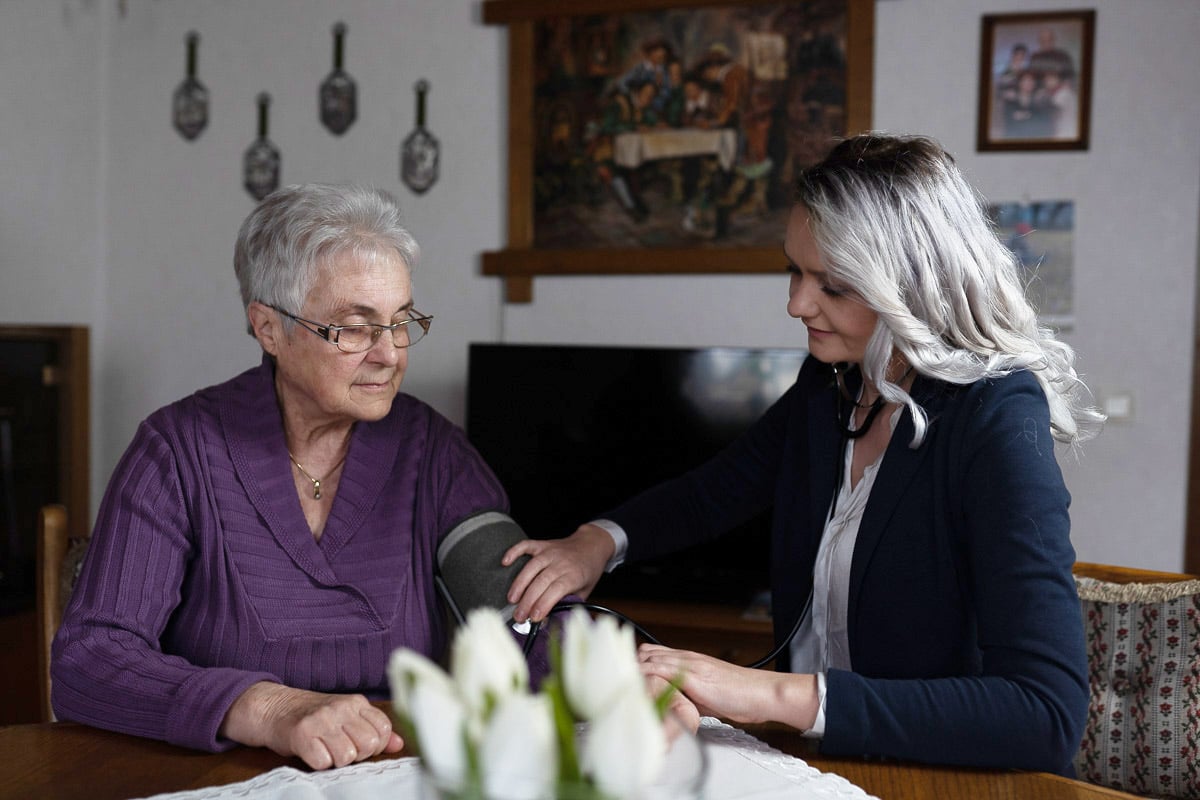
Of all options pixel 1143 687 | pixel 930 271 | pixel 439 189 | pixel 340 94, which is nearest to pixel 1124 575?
pixel 1143 687

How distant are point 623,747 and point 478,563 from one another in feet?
2.98

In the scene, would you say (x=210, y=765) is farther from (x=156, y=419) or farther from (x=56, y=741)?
(x=156, y=419)

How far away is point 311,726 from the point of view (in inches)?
39.3

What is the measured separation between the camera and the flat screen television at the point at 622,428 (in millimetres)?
2857

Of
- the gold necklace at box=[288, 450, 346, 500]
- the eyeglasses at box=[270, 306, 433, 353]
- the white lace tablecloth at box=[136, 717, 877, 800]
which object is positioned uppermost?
the eyeglasses at box=[270, 306, 433, 353]

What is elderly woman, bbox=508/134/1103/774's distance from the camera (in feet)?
3.34

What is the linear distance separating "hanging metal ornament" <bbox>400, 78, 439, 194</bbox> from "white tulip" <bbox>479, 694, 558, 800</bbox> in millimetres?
2883

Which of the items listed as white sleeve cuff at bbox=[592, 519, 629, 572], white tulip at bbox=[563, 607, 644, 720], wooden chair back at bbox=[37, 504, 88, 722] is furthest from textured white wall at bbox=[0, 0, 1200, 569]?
white tulip at bbox=[563, 607, 644, 720]

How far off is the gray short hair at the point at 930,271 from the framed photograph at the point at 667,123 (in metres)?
1.71

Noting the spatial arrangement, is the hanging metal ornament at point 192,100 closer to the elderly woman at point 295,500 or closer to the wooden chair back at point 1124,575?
the elderly woman at point 295,500

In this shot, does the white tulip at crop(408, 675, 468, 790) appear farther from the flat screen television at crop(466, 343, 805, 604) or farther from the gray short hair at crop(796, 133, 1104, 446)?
the flat screen television at crop(466, 343, 805, 604)

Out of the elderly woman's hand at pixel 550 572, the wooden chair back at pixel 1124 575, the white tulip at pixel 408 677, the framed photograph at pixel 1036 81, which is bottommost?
the wooden chair back at pixel 1124 575

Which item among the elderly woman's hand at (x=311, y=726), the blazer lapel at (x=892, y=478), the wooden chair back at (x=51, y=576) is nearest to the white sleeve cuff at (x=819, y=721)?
the blazer lapel at (x=892, y=478)

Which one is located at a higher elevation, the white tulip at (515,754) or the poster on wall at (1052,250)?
the poster on wall at (1052,250)
